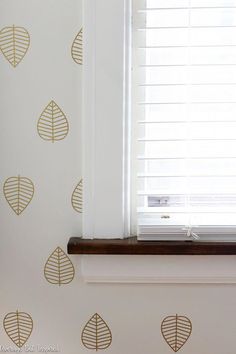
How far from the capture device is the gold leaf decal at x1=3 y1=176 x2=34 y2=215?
1050 millimetres

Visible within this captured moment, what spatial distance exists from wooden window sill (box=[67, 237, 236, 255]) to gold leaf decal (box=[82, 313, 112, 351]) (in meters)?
0.20

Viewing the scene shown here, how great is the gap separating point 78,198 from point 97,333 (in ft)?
1.16

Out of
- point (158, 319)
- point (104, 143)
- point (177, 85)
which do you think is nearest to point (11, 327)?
point (158, 319)

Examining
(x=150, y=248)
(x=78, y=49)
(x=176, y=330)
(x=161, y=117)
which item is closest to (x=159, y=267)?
(x=150, y=248)

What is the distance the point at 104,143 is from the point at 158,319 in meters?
0.47

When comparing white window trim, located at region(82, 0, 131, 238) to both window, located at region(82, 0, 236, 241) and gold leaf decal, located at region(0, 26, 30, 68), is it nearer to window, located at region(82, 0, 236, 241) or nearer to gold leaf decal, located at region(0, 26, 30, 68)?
window, located at region(82, 0, 236, 241)

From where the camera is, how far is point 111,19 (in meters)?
0.99

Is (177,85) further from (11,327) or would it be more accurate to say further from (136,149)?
(11,327)

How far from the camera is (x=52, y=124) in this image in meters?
1.03

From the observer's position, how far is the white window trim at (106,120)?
0.99 m

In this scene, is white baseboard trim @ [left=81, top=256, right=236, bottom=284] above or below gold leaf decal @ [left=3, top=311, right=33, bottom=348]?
above

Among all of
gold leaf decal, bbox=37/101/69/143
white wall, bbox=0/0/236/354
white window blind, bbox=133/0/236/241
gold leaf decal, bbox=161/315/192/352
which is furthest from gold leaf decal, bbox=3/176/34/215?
gold leaf decal, bbox=161/315/192/352

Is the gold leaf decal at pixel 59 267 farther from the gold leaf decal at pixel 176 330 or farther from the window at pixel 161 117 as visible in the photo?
the gold leaf decal at pixel 176 330

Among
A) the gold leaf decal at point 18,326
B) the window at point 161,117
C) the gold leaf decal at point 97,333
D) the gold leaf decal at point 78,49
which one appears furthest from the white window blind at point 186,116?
the gold leaf decal at point 18,326
